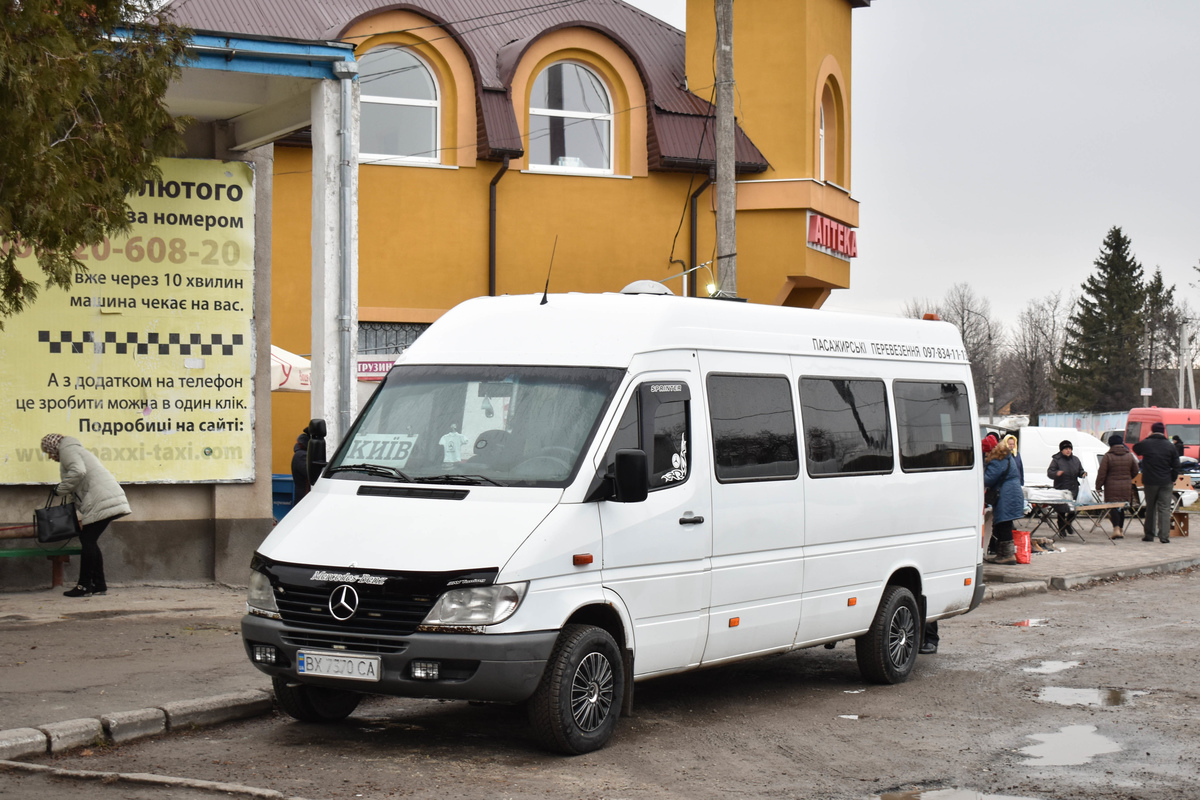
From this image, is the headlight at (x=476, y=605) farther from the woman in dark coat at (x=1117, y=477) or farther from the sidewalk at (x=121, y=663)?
the woman in dark coat at (x=1117, y=477)

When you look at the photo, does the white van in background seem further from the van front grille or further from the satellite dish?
the satellite dish

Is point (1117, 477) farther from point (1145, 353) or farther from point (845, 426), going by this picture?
point (1145, 353)

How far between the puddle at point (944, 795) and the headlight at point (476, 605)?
194 centimetres

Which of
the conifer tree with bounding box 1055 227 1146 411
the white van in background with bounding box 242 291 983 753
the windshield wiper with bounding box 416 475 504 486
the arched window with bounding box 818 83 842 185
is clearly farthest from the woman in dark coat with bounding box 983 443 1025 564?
the conifer tree with bounding box 1055 227 1146 411

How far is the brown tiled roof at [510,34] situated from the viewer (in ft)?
69.1

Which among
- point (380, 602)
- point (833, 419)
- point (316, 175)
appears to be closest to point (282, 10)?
point (316, 175)

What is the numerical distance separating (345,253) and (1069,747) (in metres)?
7.82

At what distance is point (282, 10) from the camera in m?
21.3

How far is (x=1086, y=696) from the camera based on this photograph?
9.16 m

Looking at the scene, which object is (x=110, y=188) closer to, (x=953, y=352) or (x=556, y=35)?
(x=953, y=352)

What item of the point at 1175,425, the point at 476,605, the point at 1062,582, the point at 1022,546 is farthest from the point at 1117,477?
the point at 1175,425

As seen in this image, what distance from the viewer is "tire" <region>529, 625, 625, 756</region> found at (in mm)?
6832

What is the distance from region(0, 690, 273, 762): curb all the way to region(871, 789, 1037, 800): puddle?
3.72 meters

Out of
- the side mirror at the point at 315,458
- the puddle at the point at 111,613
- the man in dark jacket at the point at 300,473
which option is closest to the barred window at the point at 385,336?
the man in dark jacket at the point at 300,473
